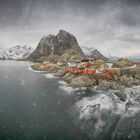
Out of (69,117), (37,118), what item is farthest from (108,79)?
(37,118)

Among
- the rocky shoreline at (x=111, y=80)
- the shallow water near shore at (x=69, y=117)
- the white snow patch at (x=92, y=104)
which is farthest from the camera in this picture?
the rocky shoreline at (x=111, y=80)

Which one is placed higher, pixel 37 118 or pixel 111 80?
pixel 111 80

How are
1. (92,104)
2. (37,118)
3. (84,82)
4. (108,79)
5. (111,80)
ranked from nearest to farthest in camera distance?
(37,118) < (92,104) < (84,82) < (111,80) < (108,79)

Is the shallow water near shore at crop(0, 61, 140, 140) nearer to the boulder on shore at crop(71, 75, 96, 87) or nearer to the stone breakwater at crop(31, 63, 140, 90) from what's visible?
the stone breakwater at crop(31, 63, 140, 90)

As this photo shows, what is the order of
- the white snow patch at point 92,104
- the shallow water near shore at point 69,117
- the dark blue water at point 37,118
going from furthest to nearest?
the white snow patch at point 92,104 < the shallow water near shore at point 69,117 < the dark blue water at point 37,118

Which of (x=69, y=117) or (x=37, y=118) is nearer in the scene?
(x=37, y=118)

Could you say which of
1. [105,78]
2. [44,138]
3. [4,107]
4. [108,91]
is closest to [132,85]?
[105,78]

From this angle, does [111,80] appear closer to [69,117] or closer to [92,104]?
[92,104]

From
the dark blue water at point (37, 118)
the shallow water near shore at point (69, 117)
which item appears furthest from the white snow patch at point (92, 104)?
the dark blue water at point (37, 118)

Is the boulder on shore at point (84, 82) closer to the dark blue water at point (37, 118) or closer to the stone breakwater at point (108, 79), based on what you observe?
the stone breakwater at point (108, 79)

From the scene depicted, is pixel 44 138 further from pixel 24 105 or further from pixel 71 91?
pixel 71 91

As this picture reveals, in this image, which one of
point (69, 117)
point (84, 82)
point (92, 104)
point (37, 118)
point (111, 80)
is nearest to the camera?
point (37, 118)

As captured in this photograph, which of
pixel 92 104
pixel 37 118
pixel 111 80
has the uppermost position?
Answer: pixel 111 80
